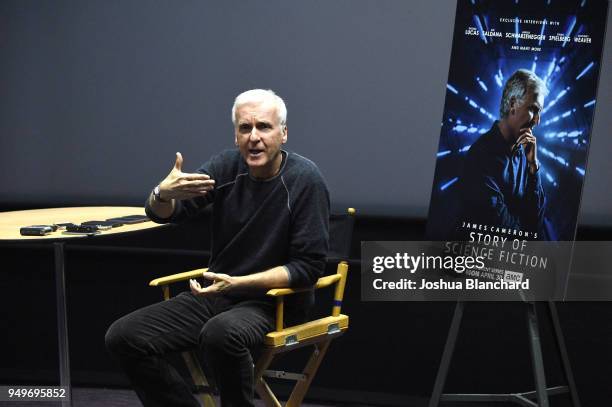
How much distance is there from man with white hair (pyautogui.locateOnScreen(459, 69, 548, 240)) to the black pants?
0.89 metres

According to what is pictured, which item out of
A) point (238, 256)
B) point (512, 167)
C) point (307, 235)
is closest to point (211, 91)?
point (238, 256)

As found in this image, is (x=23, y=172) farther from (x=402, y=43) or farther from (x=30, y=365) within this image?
(x=402, y=43)

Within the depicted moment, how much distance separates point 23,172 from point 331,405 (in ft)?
7.89

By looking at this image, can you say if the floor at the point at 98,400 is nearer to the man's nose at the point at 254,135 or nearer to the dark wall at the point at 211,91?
the dark wall at the point at 211,91

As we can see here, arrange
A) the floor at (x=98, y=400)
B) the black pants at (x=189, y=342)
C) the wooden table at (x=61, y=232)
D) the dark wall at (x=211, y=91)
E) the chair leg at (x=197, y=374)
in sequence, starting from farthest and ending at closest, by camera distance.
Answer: the dark wall at (x=211, y=91), the floor at (x=98, y=400), the chair leg at (x=197, y=374), the wooden table at (x=61, y=232), the black pants at (x=189, y=342)

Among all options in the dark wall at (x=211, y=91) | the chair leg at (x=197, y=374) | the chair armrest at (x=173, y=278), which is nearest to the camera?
the chair leg at (x=197, y=374)

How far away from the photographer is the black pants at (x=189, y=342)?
2984 mm

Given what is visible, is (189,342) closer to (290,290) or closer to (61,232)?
(290,290)

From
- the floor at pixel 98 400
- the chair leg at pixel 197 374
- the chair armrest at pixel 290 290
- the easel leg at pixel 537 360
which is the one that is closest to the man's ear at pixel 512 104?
the easel leg at pixel 537 360

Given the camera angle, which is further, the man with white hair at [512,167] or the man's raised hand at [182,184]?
the man with white hair at [512,167]

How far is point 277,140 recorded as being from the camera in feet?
10.7

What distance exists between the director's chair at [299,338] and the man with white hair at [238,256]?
5 cm

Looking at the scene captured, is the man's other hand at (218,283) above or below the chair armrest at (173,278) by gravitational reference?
above

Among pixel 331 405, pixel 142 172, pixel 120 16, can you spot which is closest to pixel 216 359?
pixel 331 405
